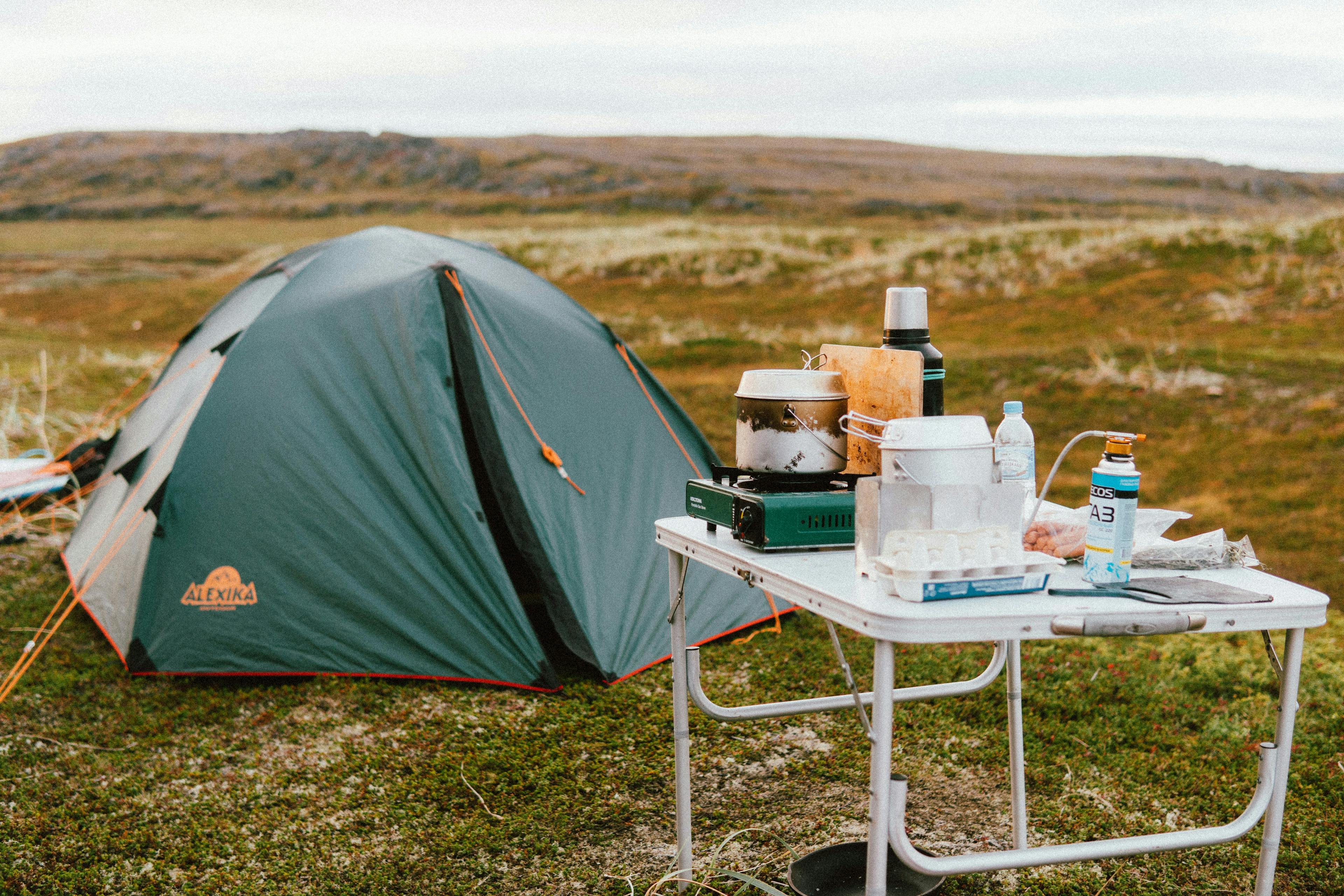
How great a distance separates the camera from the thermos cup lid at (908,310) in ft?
7.79

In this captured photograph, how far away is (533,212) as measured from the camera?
5122cm

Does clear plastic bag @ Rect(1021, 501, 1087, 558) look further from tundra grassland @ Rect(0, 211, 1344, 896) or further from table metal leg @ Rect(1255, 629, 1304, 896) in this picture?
tundra grassland @ Rect(0, 211, 1344, 896)

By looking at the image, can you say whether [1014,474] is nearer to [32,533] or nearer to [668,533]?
[668,533]

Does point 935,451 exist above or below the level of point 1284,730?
above

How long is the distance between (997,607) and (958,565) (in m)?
0.10

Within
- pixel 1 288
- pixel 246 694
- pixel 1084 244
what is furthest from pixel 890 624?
pixel 1 288

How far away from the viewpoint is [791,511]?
2.33 meters

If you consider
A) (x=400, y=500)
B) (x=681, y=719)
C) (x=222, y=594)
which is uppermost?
(x=400, y=500)

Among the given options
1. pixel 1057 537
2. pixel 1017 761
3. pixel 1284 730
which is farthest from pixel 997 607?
pixel 1017 761

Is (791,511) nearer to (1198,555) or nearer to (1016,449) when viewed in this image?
(1016,449)

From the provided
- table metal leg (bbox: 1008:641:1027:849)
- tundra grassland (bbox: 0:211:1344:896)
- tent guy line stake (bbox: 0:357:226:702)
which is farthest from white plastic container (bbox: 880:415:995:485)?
tent guy line stake (bbox: 0:357:226:702)

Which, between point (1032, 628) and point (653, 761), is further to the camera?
point (653, 761)

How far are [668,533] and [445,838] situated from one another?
136 cm

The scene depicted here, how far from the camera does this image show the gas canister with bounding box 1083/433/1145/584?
1.96 metres
